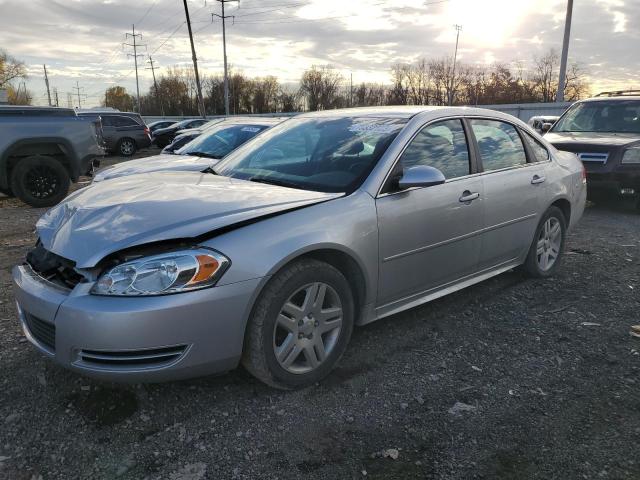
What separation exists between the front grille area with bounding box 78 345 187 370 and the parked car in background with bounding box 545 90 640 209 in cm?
788

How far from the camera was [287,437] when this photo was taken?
8.38 ft

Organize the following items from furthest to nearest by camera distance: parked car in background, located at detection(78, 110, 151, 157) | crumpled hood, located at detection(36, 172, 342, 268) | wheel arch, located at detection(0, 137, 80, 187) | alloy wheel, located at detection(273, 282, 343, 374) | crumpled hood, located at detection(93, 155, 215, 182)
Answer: parked car in background, located at detection(78, 110, 151, 157)
wheel arch, located at detection(0, 137, 80, 187)
crumpled hood, located at detection(93, 155, 215, 182)
alloy wheel, located at detection(273, 282, 343, 374)
crumpled hood, located at detection(36, 172, 342, 268)

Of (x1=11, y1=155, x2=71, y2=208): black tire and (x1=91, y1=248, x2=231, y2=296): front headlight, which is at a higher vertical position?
(x1=91, y1=248, x2=231, y2=296): front headlight

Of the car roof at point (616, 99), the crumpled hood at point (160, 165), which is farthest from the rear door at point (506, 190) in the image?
the car roof at point (616, 99)

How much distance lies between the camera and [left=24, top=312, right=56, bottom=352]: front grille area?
2.57 meters

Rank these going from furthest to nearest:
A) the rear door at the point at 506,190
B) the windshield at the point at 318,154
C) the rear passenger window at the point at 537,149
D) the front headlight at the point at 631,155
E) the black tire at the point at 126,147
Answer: the black tire at the point at 126,147 → the front headlight at the point at 631,155 → the rear passenger window at the point at 537,149 → the rear door at the point at 506,190 → the windshield at the point at 318,154

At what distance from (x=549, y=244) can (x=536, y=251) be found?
26cm

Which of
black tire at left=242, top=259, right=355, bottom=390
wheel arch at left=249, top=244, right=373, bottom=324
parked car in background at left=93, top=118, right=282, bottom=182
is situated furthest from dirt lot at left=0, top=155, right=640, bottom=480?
parked car in background at left=93, top=118, right=282, bottom=182

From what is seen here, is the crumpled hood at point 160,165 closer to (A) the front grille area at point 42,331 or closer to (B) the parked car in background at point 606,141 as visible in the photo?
(A) the front grille area at point 42,331

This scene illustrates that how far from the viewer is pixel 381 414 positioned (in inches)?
109

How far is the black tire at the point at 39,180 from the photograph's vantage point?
860cm

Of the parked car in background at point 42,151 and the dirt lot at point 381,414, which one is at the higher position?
the parked car in background at point 42,151

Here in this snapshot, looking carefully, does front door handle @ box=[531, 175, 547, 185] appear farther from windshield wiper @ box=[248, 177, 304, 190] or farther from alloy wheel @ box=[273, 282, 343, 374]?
alloy wheel @ box=[273, 282, 343, 374]

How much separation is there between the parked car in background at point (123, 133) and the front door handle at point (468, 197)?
19.7 meters
